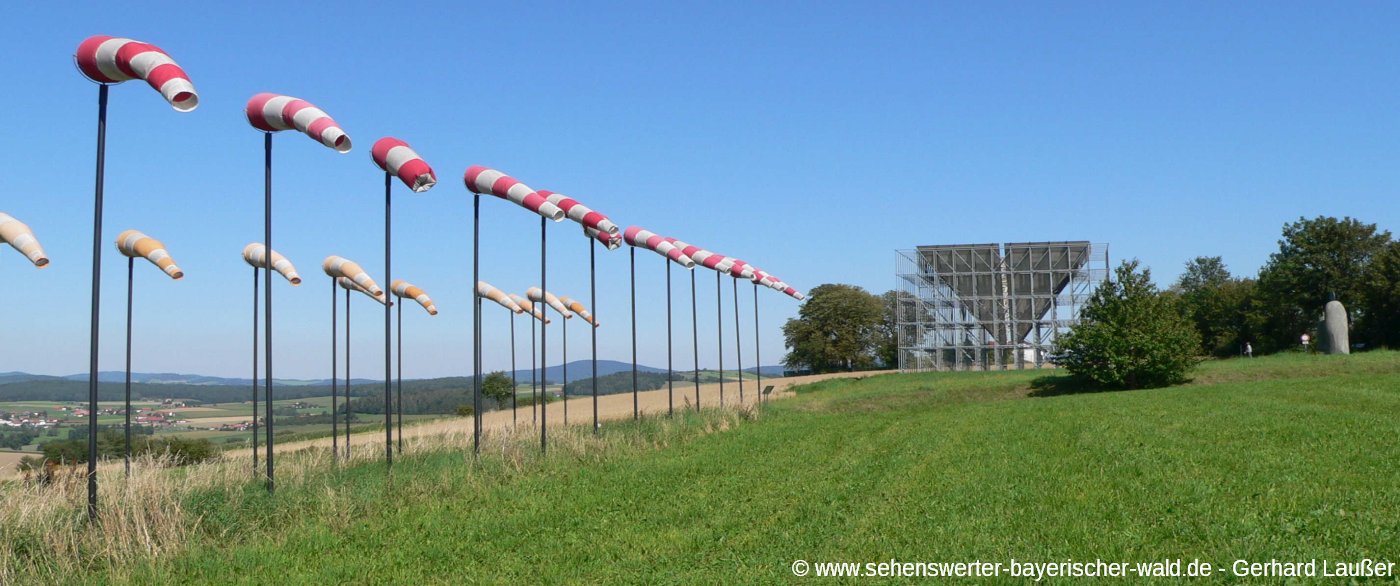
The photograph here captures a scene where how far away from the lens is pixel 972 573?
7883 mm

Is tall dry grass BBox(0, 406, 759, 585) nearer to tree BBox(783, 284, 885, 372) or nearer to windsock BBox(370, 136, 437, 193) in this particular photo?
windsock BBox(370, 136, 437, 193)

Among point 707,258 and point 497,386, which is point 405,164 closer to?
point 707,258

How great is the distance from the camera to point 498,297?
30.5 metres

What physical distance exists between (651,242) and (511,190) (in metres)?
7.89

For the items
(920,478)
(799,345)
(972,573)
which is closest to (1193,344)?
(920,478)

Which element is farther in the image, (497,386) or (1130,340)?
(497,386)

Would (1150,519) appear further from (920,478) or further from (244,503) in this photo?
(244,503)

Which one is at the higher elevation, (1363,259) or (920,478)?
(1363,259)

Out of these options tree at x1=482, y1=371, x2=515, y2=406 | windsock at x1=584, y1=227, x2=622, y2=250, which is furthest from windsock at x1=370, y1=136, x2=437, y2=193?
tree at x1=482, y1=371, x2=515, y2=406

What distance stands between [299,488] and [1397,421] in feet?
55.3

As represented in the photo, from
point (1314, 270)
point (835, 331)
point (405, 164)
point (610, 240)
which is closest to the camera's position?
point (405, 164)

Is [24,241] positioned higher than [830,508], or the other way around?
[24,241]

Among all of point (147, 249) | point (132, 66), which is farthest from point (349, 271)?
point (132, 66)

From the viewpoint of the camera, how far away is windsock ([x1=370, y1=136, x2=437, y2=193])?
15123 millimetres
